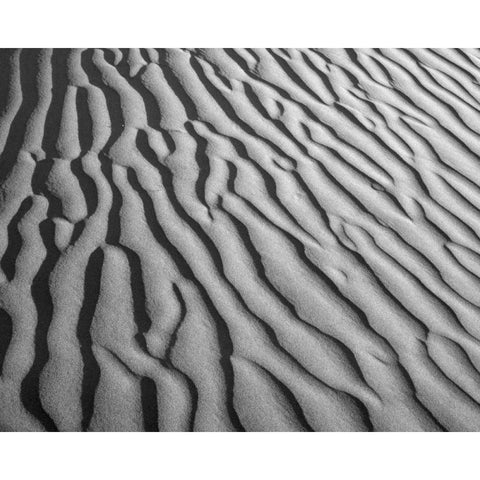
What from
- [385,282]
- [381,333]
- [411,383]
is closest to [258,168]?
[385,282]

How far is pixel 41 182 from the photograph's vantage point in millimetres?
3715

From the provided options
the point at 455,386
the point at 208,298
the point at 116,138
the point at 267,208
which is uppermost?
the point at 116,138

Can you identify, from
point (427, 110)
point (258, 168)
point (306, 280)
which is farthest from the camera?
point (427, 110)

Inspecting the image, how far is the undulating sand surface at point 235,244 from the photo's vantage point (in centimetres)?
262

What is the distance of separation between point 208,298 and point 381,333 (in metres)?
0.78

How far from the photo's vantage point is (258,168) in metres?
3.97

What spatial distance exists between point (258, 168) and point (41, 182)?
125cm

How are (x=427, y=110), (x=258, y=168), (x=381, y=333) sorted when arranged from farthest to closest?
1. (x=427, y=110)
2. (x=258, y=168)
3. (x=381, y=333)

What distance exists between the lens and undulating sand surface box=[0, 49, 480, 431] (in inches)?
103

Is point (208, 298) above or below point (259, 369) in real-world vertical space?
above

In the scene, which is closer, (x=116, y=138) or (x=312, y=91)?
(x=116, y=138)

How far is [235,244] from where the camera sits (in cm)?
335

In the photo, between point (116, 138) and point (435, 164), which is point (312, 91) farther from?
point (116, 138)

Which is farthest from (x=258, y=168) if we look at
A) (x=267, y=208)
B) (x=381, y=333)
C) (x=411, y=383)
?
(x=411, y=383)
